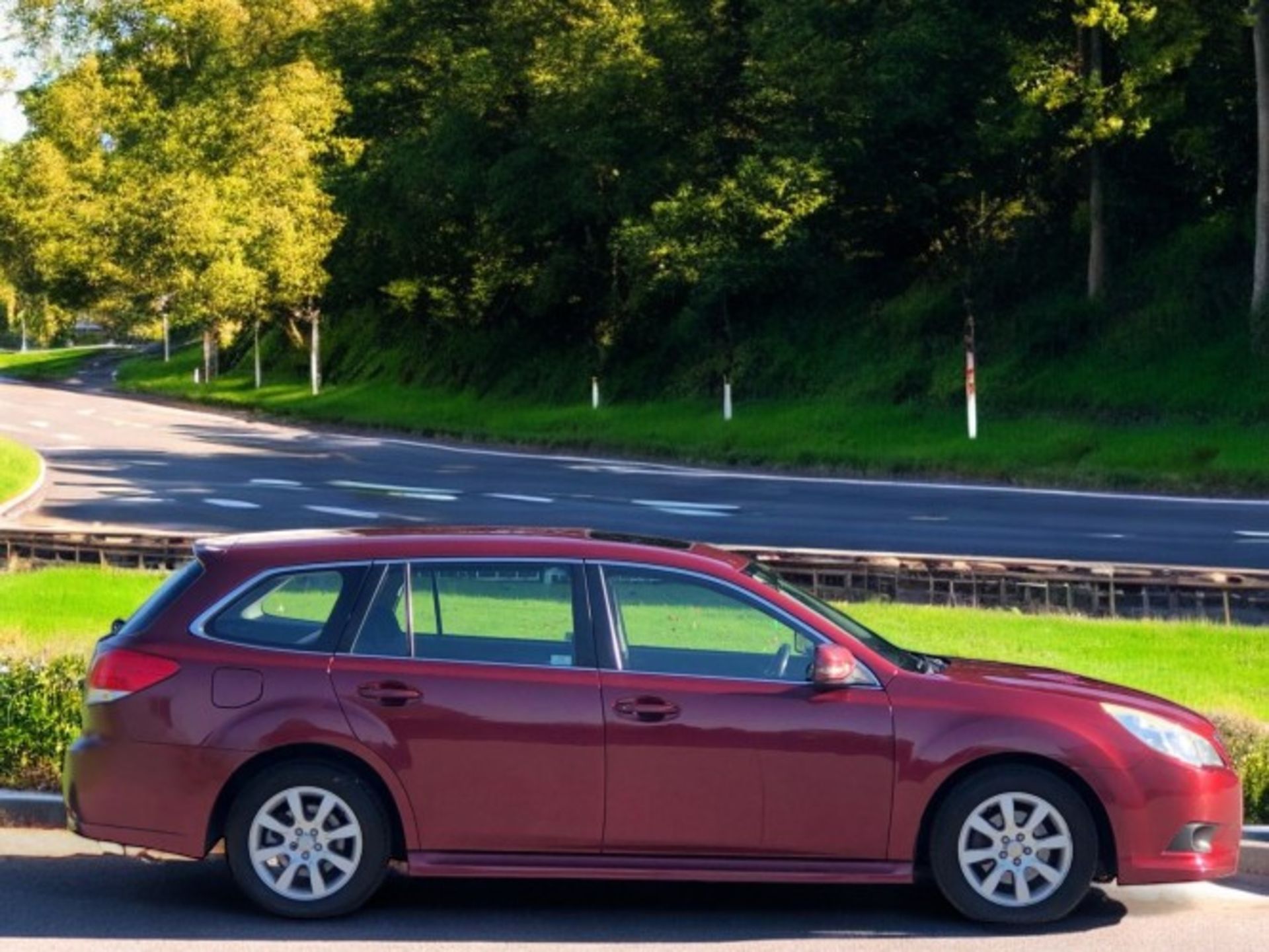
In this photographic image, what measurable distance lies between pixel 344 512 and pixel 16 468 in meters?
8.41

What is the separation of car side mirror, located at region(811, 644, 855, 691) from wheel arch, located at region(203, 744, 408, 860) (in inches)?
64.0

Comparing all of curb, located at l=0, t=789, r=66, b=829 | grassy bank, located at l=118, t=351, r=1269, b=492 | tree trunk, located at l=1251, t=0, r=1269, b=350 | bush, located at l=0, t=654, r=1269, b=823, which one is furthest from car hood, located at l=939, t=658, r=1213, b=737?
tree trunk, located at l=1251, t=0, r=1269, b=350

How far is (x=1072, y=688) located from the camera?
297 inches

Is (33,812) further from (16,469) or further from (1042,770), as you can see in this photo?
(16,469)

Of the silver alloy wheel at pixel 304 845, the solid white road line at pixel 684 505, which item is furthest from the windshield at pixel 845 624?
the solid white road line at pixel 684 505

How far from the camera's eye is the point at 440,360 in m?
56.1

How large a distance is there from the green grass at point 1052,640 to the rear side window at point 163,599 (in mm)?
4094

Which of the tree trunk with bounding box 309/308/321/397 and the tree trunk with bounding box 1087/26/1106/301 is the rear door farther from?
the tree trunk with bounding box 309/308/321/397

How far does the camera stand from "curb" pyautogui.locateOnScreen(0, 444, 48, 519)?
2611cm

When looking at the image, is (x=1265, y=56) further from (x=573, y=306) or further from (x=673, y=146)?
(x=573, y=306)

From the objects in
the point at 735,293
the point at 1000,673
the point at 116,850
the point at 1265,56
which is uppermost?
the point at 1265,56

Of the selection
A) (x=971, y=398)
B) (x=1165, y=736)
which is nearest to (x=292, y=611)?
(x=1165, y=736)

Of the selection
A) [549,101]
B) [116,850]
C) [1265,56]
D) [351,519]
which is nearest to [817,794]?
[116,850]

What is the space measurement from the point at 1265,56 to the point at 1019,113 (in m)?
4.49
